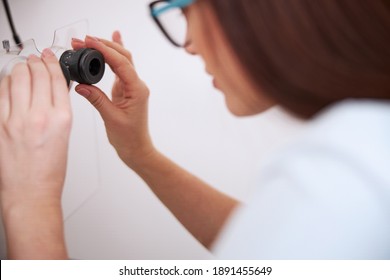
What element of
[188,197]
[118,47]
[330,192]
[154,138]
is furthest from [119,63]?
[330,192]

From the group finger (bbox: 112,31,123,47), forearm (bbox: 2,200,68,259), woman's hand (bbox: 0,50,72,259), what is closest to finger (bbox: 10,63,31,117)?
woman's hand (bbox: 0,50,72,259)

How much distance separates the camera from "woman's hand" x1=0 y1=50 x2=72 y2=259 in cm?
47

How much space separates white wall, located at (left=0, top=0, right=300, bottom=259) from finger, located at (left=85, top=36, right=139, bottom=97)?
0.08 ft

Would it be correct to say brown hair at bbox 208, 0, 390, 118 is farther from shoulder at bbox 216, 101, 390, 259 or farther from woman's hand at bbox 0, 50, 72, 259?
woman's hand at bbox 0, 50, 72, 259

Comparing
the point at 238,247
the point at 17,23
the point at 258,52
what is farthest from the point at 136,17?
the point at 238,247

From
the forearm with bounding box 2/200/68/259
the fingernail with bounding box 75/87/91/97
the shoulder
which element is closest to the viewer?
the shoulder

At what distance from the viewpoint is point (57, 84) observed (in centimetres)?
49

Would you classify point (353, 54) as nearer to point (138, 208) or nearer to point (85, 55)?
point (85, 55)

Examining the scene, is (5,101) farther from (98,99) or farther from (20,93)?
(98,99)

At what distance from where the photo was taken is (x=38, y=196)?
0.47 m

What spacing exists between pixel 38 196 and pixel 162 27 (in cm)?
30

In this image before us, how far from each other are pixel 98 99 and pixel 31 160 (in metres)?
0.19

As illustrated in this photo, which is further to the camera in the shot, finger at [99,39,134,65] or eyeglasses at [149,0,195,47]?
finger at [99,39,134,65]

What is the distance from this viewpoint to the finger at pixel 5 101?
1.56 feet
